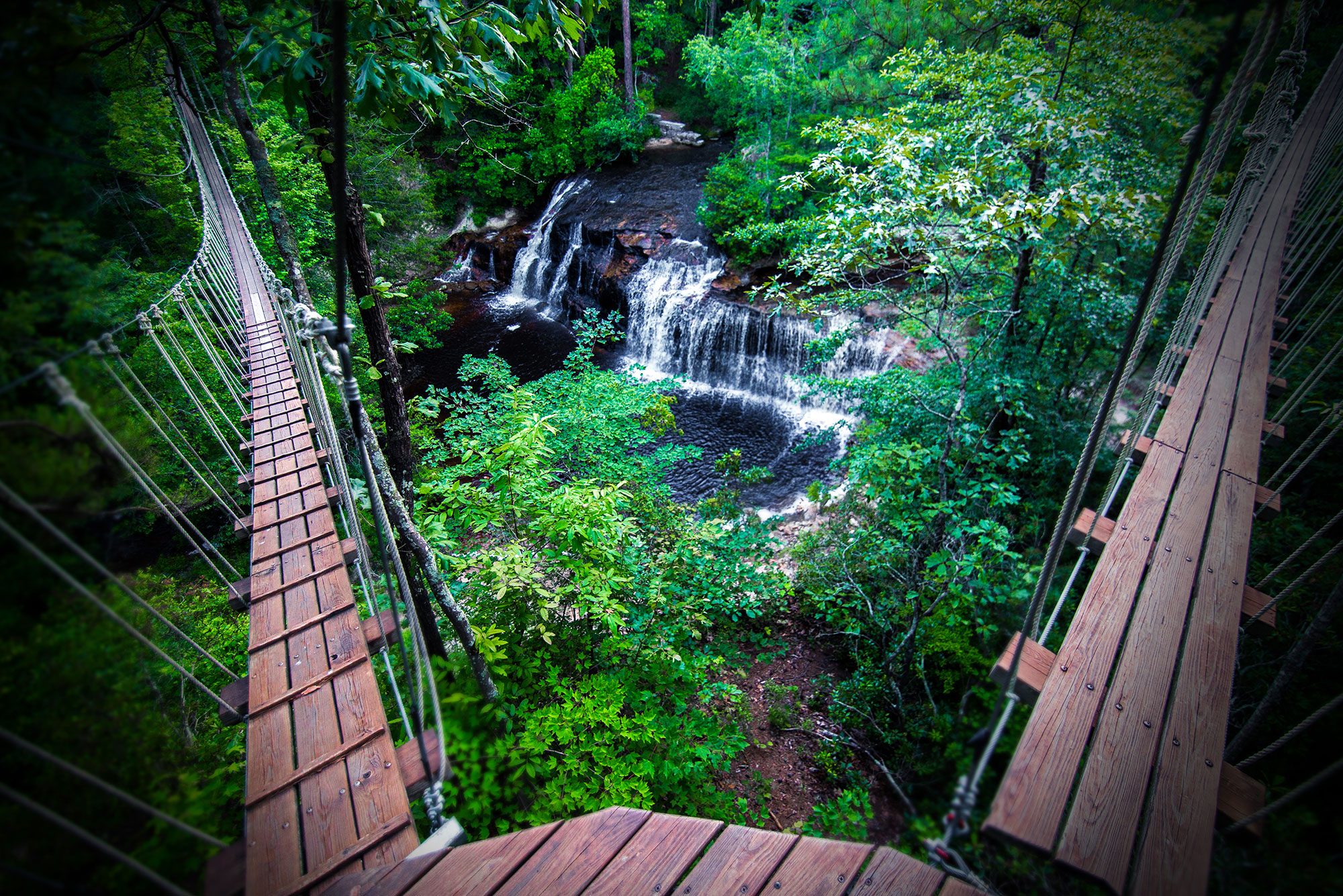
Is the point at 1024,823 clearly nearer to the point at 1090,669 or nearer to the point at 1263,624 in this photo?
the point at 1090,669

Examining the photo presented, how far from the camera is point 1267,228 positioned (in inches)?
145

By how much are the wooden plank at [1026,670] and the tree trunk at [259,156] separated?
4.23 metres

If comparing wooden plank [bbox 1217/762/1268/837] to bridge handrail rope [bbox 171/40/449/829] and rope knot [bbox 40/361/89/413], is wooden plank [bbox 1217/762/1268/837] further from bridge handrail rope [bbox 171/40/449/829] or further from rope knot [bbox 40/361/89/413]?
rope knot [bbox 40/361/89/413]

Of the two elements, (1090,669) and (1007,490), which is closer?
(1090,669)

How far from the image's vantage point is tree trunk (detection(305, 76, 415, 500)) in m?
3.38

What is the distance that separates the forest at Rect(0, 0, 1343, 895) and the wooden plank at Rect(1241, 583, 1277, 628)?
176 mm

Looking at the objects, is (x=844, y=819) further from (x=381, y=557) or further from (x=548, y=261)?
(x=548, y=261)

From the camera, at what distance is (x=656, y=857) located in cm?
152

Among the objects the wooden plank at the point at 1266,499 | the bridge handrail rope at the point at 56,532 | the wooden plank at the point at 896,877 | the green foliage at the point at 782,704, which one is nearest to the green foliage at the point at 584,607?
the green foliage at the point at 782,704

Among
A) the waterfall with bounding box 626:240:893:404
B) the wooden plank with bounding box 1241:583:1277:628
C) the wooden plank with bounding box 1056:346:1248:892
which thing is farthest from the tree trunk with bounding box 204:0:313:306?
the waterfall with bounding box 626:240:893:404

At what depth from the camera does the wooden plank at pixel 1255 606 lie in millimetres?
1747

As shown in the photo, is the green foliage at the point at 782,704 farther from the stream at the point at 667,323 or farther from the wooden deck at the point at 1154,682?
the stream at the point at 667,323

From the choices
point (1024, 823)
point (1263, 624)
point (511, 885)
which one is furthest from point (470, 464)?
point (1263, 624)

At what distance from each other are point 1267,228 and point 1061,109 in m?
1.76
